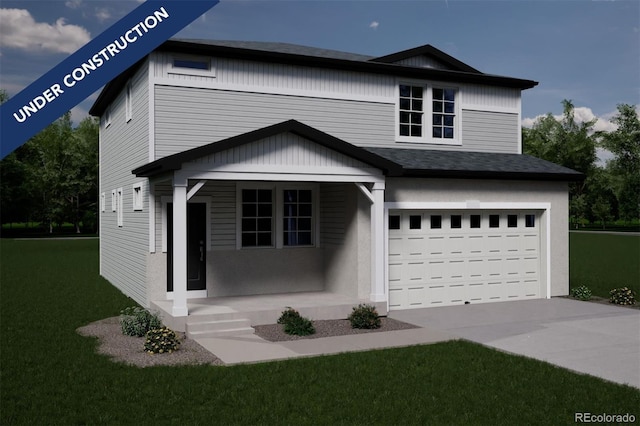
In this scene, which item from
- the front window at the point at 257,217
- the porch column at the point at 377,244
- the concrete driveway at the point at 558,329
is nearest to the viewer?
the concrete driveway at the point at 558,329

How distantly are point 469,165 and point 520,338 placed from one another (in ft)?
18.4

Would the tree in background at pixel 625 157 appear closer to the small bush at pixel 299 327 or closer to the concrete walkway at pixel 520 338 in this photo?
the concrete walkway at pixel 520 338

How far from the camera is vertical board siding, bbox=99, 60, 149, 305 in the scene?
14.1 meters

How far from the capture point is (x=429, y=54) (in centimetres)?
1692

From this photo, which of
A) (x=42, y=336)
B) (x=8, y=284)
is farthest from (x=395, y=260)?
(x=8, y=284)

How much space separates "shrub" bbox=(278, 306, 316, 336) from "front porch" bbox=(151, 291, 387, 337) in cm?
63

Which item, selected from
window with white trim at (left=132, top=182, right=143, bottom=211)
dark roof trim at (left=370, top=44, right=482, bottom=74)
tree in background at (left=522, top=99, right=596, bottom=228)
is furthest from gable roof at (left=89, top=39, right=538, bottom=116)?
tree in background at (left=522, top=99, right=596, bottom=228)

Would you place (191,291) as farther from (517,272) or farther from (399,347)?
(517,272)

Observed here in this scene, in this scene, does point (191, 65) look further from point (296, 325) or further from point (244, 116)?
point (296, 325)

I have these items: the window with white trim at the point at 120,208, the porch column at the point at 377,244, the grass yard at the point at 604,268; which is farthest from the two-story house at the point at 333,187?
the grass yard at the point at 604,268

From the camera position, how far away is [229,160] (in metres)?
11.6

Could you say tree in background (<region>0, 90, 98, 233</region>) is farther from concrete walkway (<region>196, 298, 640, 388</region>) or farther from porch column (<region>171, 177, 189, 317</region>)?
concrete walkway (<region>196, 298, 640, 388</region>)

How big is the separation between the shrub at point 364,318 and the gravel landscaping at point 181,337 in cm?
14

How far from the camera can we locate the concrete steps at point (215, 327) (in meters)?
11.0
